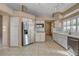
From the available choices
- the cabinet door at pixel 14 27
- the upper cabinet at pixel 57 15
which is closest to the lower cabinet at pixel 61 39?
the upper cabinet at pixel 57 15

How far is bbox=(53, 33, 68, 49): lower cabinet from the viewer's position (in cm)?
388

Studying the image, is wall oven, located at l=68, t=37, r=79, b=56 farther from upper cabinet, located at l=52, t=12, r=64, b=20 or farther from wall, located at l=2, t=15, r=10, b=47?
wall, located at l=2, t=15, r=10, b=47

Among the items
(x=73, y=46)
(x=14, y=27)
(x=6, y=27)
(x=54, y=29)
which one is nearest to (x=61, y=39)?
(x=54, y=29)

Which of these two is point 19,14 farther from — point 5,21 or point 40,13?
point 40,13

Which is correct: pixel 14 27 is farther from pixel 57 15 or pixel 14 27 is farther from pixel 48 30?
pixel 57 15

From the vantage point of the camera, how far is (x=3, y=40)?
5418mm

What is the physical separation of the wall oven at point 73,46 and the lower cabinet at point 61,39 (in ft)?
0.62

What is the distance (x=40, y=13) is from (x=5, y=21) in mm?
2235

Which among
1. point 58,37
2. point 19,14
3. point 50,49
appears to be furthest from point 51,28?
point 19,14

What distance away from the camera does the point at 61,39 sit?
4.09 m

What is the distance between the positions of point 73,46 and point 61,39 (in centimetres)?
70

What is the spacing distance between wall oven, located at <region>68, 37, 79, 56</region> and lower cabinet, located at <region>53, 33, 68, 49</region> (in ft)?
0.62

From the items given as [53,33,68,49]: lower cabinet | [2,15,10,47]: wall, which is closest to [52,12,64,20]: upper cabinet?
[53,33,68,49]: lower cabinet

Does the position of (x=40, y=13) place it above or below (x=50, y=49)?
above
